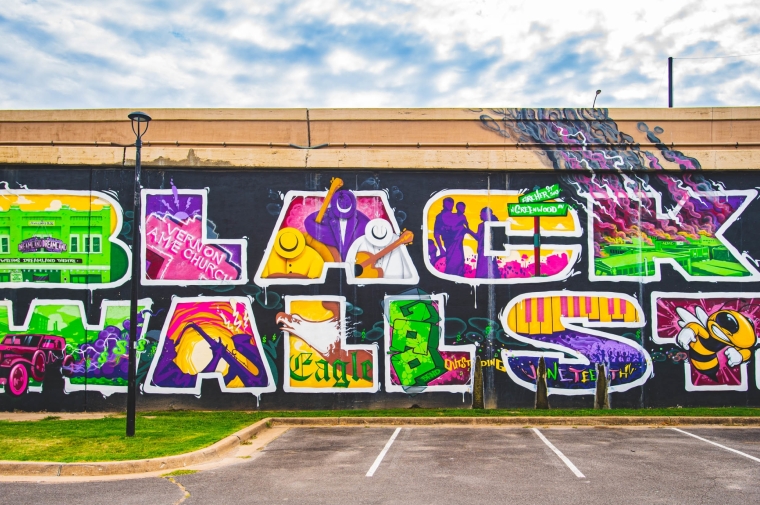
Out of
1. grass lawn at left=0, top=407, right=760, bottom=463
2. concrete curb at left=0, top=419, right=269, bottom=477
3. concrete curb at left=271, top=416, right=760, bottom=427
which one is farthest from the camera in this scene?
concrete curb at left=271, top=416, right=760, bottom=427

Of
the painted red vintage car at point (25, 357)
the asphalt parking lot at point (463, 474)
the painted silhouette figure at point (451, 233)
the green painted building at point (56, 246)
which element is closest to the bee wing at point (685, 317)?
the asphalt parking lot at point (463, 474)

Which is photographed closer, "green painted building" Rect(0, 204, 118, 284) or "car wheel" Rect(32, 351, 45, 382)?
"car wheel" Rect(32, 351, 45, 382)

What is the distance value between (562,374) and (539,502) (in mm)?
8239

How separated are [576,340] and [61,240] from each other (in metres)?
12.0

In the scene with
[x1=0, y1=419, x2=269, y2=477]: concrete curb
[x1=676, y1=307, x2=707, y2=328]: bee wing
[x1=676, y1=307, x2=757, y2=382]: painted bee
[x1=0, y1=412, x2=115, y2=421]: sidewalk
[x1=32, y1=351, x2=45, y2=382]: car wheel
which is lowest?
[x1=0, y1=412, x2=115, y2=421]: sidewalk

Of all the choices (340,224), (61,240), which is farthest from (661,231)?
(61,240)

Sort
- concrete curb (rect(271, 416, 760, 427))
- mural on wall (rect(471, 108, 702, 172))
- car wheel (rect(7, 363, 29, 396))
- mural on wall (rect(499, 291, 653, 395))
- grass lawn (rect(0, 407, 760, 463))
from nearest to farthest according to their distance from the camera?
grass lawn (rect(0, 407, 760, 463)) → concrete curb (rect(271, 416, 760, 427)) → car wheel (rect(7, 363, 29, 396)) → mural on wall (rect(499, 291, 653, 395)) → mural on wall (rect(471, 108, 702, 172))

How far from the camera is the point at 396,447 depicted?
1084cm

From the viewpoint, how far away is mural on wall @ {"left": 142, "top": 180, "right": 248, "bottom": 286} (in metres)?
15.3

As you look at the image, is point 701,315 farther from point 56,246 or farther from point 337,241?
point 56,246

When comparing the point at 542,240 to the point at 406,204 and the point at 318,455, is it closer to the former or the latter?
the point at 406,204

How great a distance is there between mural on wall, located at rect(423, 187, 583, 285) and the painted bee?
3.01 metres

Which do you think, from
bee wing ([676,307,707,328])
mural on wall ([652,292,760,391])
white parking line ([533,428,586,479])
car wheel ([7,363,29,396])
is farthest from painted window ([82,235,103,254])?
bee wing ([676,307,707,328])

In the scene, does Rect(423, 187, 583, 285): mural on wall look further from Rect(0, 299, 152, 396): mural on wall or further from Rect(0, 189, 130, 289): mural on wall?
Rect(0, 189, 130, 289): mural on wall
